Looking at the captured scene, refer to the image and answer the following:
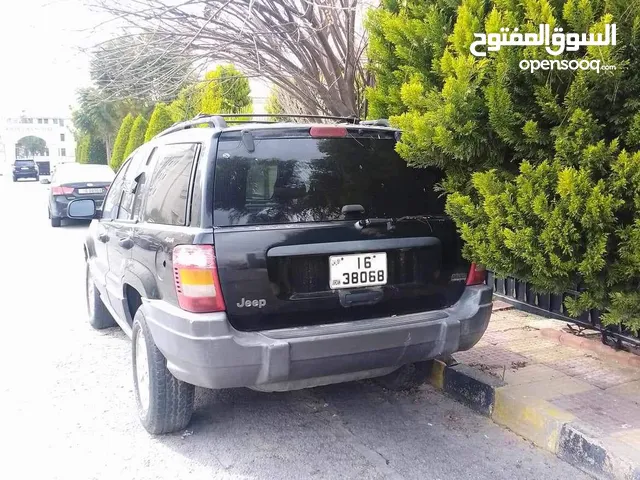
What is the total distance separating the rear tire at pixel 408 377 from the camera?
13.5ft

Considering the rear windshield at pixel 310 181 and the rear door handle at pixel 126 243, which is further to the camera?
the rear door handle at pixel 126 243

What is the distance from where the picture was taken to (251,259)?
9.41ft

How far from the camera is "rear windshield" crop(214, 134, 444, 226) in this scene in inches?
117

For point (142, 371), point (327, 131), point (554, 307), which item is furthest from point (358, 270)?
point (554, 307)

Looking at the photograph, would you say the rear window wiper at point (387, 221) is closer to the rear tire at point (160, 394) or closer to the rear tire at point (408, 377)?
the rear tire at point (408, 377)

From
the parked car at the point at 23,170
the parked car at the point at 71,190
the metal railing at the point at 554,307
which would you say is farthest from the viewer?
the parked car at the point at 23,170

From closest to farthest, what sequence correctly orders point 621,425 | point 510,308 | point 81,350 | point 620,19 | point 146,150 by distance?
point 620,19 < point 621,425 < point 146,150 < point 81,350 < point 510,308

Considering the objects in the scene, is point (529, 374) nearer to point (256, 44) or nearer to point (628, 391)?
point (628, 391)

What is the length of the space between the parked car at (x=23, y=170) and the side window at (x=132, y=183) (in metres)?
40.6

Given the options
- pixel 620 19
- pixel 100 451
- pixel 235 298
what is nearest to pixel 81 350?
pixel 100 451

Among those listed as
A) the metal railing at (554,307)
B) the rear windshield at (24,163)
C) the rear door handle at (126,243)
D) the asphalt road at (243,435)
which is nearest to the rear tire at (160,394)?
the asphalt road at (243,435)

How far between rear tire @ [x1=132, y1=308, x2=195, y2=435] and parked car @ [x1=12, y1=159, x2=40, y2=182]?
138ft

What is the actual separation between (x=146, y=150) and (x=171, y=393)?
6.20 feet

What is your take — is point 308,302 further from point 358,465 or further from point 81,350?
point 81,350
